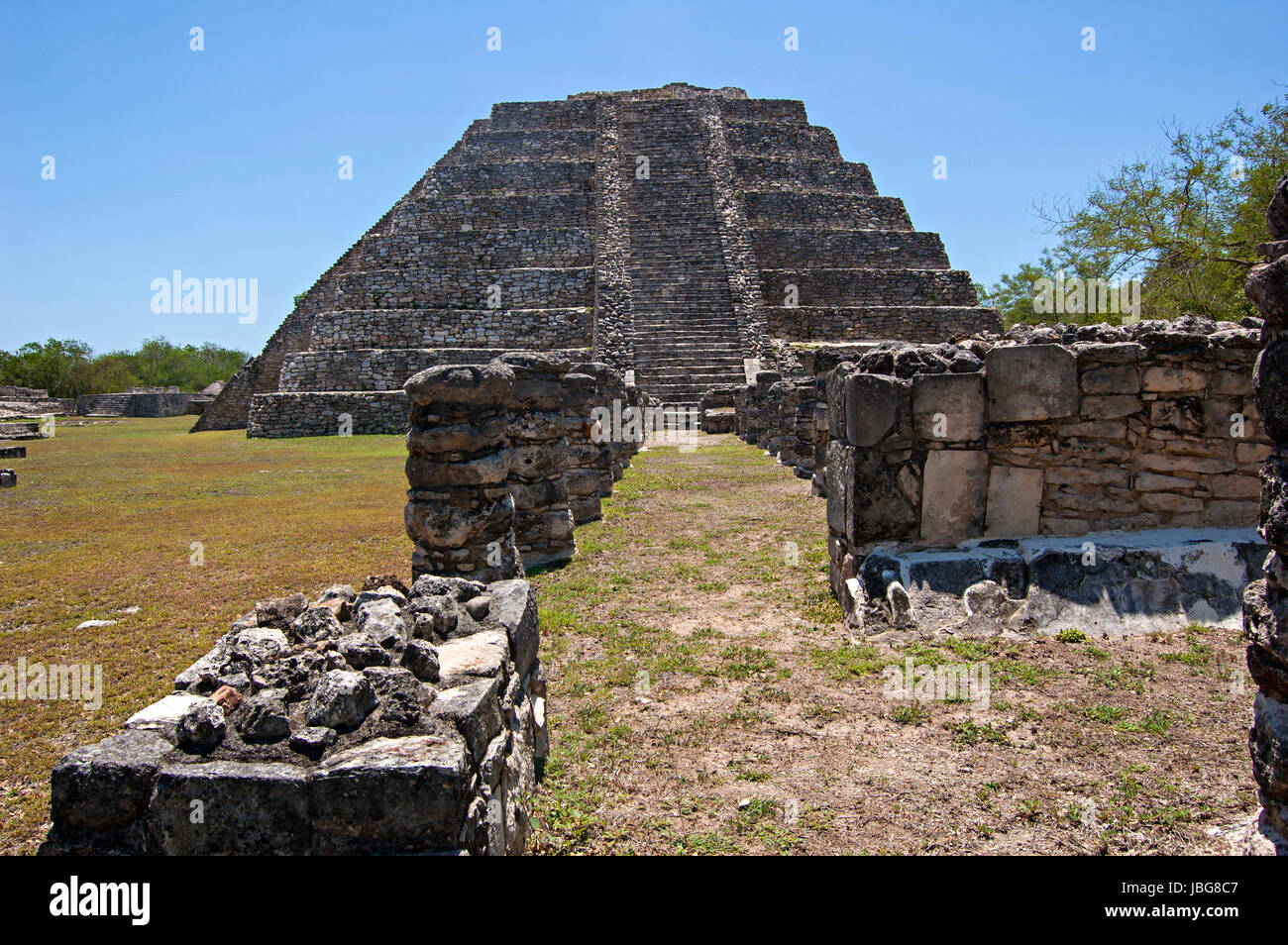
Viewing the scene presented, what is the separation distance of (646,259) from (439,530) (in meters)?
25.6

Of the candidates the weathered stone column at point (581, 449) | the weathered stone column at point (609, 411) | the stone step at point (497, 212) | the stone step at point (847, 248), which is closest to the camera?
the weathered stone column at point (581, 449)

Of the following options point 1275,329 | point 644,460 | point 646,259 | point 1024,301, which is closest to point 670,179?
point 646,259

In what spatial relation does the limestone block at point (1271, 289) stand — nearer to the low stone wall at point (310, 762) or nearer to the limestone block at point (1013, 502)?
the low stone wall at point (310, 762)

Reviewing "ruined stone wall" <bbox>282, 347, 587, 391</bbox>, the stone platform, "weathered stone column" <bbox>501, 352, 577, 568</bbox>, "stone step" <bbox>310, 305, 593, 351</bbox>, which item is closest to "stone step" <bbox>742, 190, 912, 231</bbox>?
"stone step" <bbox>310, 305, 593, 351</bbox>

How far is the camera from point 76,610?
6.01 meters

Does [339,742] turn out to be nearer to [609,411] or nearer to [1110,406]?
[1110,406]

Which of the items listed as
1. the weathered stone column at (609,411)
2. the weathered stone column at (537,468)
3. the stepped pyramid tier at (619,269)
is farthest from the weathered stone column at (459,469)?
the stepped pyramid tier at (619,269)

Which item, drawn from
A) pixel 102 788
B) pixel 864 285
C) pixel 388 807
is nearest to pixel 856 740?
pixel 388 807

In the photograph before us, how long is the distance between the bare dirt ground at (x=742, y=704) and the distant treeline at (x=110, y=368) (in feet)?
142

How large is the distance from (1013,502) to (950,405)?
2.60ft

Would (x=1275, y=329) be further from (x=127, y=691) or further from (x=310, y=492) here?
(x=310, y=492)

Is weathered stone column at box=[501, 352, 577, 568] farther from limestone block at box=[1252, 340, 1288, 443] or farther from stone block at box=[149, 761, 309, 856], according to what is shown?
limestone block at box=[1252, 340, 1288, 443]

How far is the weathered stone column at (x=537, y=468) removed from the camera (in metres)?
7.48
